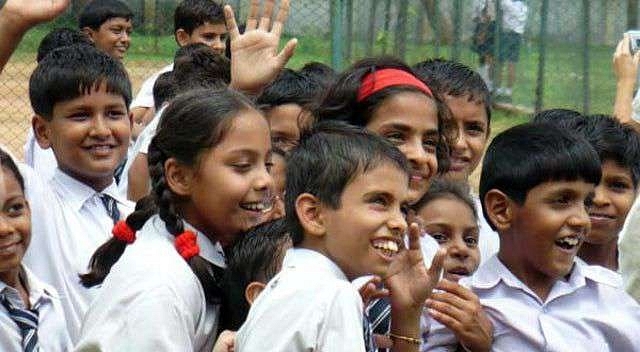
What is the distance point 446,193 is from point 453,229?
116 millimetres

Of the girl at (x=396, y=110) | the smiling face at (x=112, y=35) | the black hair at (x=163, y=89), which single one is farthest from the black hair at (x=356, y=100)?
the smiling face at (x=112, y=35)

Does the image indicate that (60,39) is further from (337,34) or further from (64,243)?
(337,34)

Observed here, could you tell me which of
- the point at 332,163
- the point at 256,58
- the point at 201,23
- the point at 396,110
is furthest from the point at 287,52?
the point at 201,23

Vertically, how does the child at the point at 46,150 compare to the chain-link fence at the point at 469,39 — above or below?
above

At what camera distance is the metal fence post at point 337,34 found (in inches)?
423

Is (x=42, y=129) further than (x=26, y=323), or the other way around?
(x=42, y=129)

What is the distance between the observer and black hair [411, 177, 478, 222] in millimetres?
4047

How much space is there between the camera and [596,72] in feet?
41.0

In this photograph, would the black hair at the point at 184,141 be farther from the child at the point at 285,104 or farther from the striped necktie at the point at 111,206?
the child at the point at 285,104

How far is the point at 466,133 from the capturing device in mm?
4371

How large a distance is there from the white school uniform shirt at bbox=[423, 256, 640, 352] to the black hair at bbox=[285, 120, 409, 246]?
0.66 meters

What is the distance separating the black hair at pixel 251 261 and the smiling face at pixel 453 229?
0.84m

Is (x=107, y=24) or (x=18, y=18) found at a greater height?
(x=18, y=18)

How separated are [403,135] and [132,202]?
1345 millimetres
